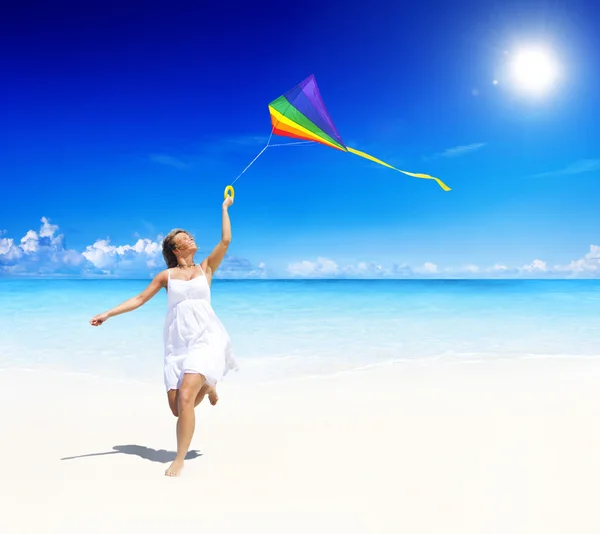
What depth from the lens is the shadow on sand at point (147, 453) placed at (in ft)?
12.1

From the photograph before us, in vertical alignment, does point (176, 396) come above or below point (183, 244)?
below

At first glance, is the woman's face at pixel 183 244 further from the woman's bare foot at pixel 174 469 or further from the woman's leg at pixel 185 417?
the woman's bare foot at pixel 174 469

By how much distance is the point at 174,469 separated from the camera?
10.9ft

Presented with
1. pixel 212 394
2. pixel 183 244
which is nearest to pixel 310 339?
pixel 212 394

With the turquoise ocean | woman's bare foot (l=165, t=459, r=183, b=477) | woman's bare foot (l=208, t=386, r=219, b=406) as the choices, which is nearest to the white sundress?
woman's bare foot (l=208, t=386, r=219, b=406)

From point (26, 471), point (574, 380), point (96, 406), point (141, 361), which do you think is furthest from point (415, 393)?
point (141, 361)

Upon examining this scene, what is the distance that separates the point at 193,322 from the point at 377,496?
1527mm

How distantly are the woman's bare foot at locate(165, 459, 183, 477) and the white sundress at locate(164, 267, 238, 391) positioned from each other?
457 millimetres

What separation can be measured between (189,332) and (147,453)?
100 cm

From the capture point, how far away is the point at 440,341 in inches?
420

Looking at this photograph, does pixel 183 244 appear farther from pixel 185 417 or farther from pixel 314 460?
pixel 314 460

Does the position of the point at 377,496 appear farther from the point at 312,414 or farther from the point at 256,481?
the point at 312,414

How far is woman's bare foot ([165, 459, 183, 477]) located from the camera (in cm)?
331

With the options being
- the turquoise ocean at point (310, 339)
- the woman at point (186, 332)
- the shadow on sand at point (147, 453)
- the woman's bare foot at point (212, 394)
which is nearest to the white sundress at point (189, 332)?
the woman at point (186, 332)
